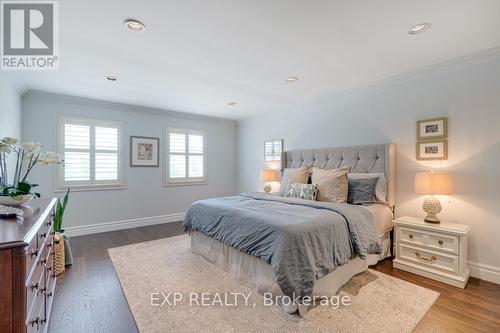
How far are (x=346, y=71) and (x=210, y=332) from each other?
3.03m

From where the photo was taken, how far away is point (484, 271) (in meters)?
2.44

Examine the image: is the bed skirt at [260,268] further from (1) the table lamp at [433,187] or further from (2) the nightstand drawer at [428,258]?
(1) the table lamp at [433,187]

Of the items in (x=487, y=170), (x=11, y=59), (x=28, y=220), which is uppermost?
(x=11, y=59)

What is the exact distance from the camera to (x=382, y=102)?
323cm

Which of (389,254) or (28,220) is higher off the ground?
(28,220)

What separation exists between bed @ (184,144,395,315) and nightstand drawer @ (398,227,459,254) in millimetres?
235

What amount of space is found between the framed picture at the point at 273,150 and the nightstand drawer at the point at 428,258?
263cm

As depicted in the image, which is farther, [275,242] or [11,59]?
[11,59]

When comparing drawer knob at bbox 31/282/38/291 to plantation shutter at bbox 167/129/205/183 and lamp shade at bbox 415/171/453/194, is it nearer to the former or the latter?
lamp shade at bbox 415/171/453/194

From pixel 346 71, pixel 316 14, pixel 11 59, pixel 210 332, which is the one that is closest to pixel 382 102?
pixel 346 71

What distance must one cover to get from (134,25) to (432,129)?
330 cm

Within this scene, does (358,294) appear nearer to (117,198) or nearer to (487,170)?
(487,170)

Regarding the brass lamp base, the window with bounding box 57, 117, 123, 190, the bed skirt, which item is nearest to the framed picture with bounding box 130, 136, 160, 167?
the window with bounding box 57, 117, 123, 190

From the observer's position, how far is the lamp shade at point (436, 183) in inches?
95.7
